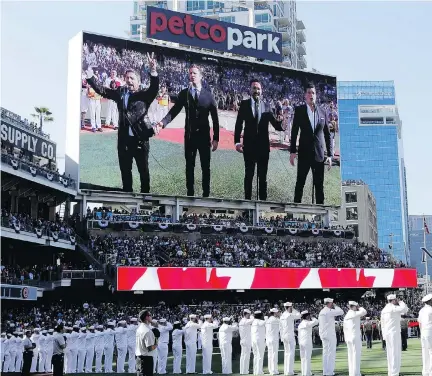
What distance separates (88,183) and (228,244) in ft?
38.5

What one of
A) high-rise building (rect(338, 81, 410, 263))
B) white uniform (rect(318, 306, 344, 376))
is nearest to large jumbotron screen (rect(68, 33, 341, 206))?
white uniform (rect(318, 306, 344, 376))

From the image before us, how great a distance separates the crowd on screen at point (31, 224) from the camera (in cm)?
4372

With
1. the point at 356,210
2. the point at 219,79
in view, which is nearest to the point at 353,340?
the point at 219,79

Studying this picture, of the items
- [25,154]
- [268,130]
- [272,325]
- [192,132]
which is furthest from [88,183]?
[272,325]

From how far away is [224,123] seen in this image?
57.0 meters

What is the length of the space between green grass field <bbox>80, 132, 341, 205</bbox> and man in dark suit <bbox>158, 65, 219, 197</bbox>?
46 cm

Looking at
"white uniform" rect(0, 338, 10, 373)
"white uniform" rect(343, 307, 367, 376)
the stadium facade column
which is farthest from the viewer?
the stadium facade column

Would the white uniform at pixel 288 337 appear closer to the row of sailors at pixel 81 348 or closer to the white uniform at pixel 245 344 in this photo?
the white uniform at pixel 245 344

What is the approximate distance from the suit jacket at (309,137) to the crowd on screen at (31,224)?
20173 mm

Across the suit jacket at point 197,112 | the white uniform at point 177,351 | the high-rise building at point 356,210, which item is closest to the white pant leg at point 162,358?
the white uniform at point 177,351

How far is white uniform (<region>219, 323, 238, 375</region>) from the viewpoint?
23453 millimetres

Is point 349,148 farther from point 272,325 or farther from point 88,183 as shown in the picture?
point 272,325

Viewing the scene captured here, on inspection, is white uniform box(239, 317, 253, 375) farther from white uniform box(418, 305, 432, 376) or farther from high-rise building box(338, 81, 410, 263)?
high-rise building box(338, 81, 410, 263)

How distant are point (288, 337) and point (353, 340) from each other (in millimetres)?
2787
